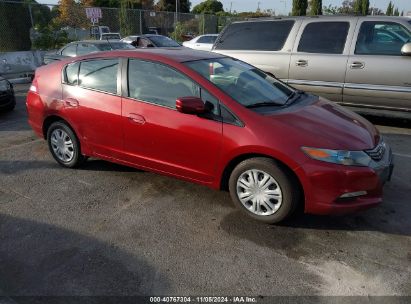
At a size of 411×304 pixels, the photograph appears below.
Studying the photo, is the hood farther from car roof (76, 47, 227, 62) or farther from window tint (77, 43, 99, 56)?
window tint (77, 43, 99, 56)

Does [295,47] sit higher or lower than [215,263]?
higher

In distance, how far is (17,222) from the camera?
3.70 meters

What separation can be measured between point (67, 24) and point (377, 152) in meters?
22.5

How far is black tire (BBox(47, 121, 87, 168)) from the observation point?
4.79 m

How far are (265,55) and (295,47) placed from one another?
0.57 m

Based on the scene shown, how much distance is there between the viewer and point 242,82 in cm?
414

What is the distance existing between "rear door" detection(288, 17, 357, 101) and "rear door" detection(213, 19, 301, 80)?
0.17 metres

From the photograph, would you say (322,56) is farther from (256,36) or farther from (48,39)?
(48,39)

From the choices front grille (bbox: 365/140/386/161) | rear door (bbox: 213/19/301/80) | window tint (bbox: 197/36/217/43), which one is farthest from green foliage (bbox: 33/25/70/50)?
front grille (bbox: 365/140/386/161)

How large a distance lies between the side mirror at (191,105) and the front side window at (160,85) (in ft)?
0.31

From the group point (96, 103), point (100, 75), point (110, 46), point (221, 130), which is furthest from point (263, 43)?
point (110, 46)

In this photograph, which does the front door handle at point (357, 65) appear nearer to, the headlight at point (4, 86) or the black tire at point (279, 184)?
the black tire at point (279, 184)

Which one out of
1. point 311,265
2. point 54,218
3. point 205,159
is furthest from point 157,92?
point 311,265

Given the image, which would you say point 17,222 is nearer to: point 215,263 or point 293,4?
point 215,263
